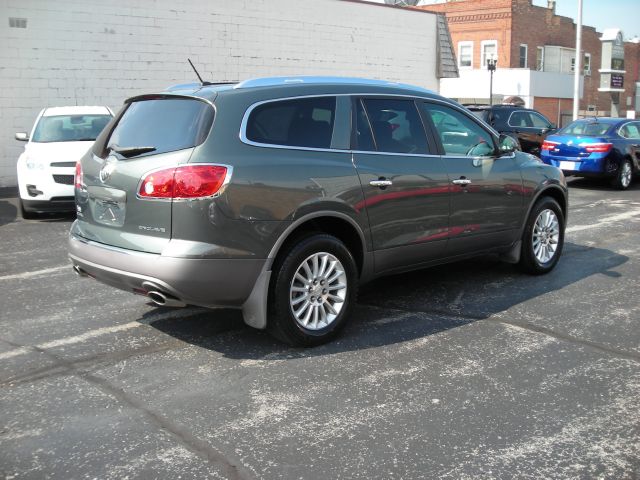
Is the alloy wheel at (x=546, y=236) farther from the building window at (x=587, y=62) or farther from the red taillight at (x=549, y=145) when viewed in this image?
the building window at (x=587, y=62)

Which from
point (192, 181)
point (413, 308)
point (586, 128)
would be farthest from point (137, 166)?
point (586, 128)

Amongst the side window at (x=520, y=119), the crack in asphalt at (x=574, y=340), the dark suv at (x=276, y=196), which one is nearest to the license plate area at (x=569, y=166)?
the side window at (x=520, y=119)

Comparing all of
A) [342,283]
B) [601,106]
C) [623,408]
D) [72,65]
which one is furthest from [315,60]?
[601,106]

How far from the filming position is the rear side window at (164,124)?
4461 millimetres

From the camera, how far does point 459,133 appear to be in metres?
6.01

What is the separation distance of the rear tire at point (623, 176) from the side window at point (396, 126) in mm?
10590

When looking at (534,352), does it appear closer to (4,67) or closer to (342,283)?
(342,283)

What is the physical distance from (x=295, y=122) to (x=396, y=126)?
3.25ft

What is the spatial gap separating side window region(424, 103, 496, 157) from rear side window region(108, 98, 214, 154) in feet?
6.75

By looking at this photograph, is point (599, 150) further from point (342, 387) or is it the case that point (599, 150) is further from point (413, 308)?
point (342, 387)

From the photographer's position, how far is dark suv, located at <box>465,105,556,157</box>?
1803cm

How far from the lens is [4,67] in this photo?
15484 millimetres

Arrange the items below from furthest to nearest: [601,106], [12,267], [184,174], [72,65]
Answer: [601,106] → [72,65] → [12,267] → [184,174]

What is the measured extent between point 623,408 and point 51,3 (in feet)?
51.5
